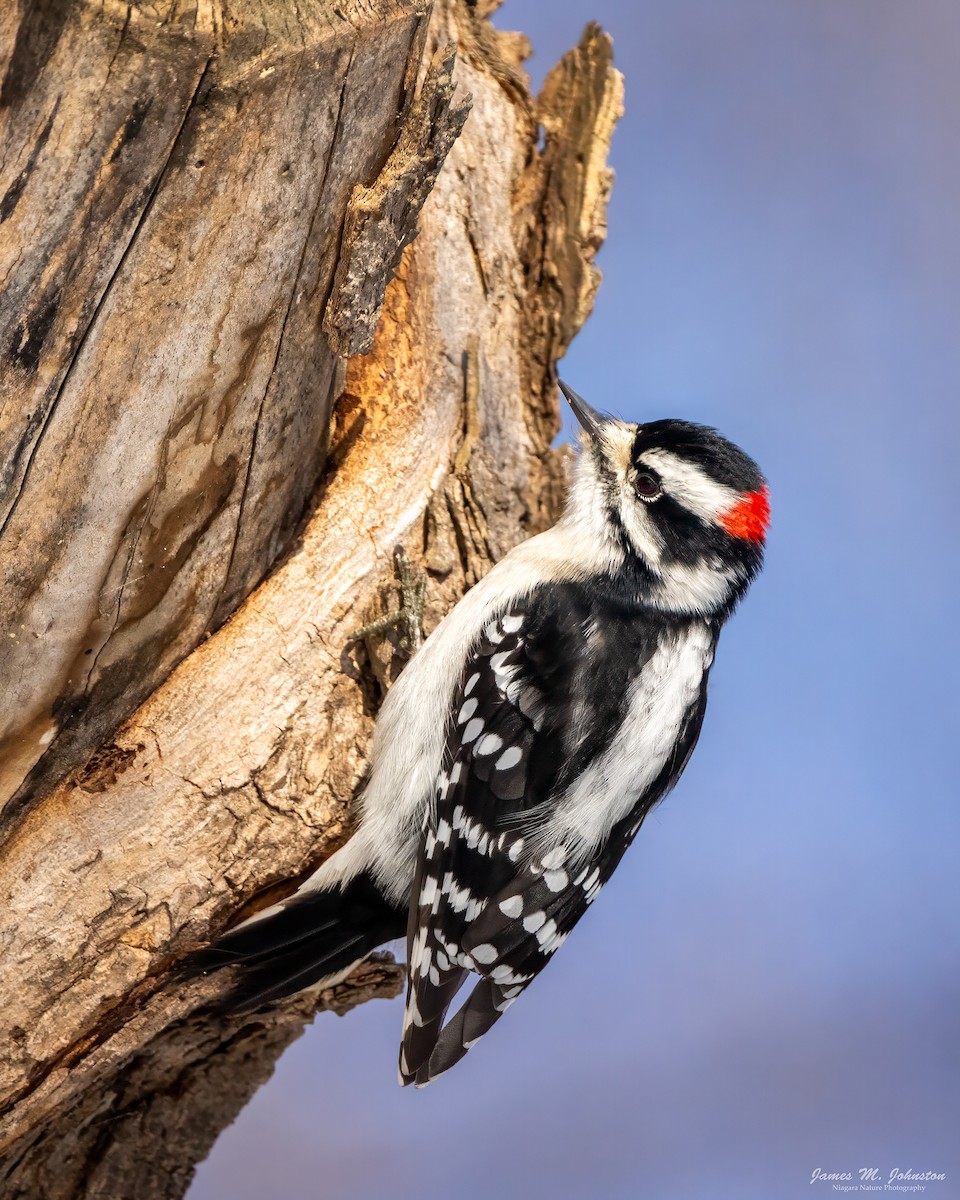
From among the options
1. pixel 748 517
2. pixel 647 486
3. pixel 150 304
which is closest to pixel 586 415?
pixel 647 486

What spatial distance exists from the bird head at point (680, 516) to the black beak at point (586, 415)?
0.18 feet

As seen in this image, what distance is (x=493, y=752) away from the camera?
2508 millimetres

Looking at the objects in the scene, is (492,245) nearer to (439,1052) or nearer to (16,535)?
(16,535)

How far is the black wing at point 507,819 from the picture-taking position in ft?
8.01

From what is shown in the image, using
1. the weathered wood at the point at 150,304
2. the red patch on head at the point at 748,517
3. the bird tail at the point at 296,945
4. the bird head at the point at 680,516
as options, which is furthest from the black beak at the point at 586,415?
the bird tail at the point at 296,945

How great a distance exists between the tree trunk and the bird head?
1.12 feet

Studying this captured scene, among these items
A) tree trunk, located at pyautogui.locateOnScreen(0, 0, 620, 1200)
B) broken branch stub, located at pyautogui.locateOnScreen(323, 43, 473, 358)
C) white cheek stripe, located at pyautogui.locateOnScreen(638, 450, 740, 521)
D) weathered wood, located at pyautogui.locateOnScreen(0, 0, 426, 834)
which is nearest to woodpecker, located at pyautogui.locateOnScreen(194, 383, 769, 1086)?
white cheek stripe, located at pyautogui.locateOnScreen(638, 450, 740, 521)

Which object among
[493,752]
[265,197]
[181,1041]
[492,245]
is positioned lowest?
[181,1041]

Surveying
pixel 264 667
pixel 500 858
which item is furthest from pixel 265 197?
pixel 500 858

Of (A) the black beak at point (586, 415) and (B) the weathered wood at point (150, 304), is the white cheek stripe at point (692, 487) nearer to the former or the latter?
(A) the black beak at point (586, 415)

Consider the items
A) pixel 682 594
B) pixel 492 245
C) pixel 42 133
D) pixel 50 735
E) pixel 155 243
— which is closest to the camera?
pixel 42 133

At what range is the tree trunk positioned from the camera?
1791 millimetres

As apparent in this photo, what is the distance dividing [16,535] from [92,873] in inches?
26.9

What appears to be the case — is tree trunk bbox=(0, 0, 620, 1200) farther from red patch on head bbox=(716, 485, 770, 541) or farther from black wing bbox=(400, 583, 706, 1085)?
red patch on head bbox=(716, 485, 770, 541)
